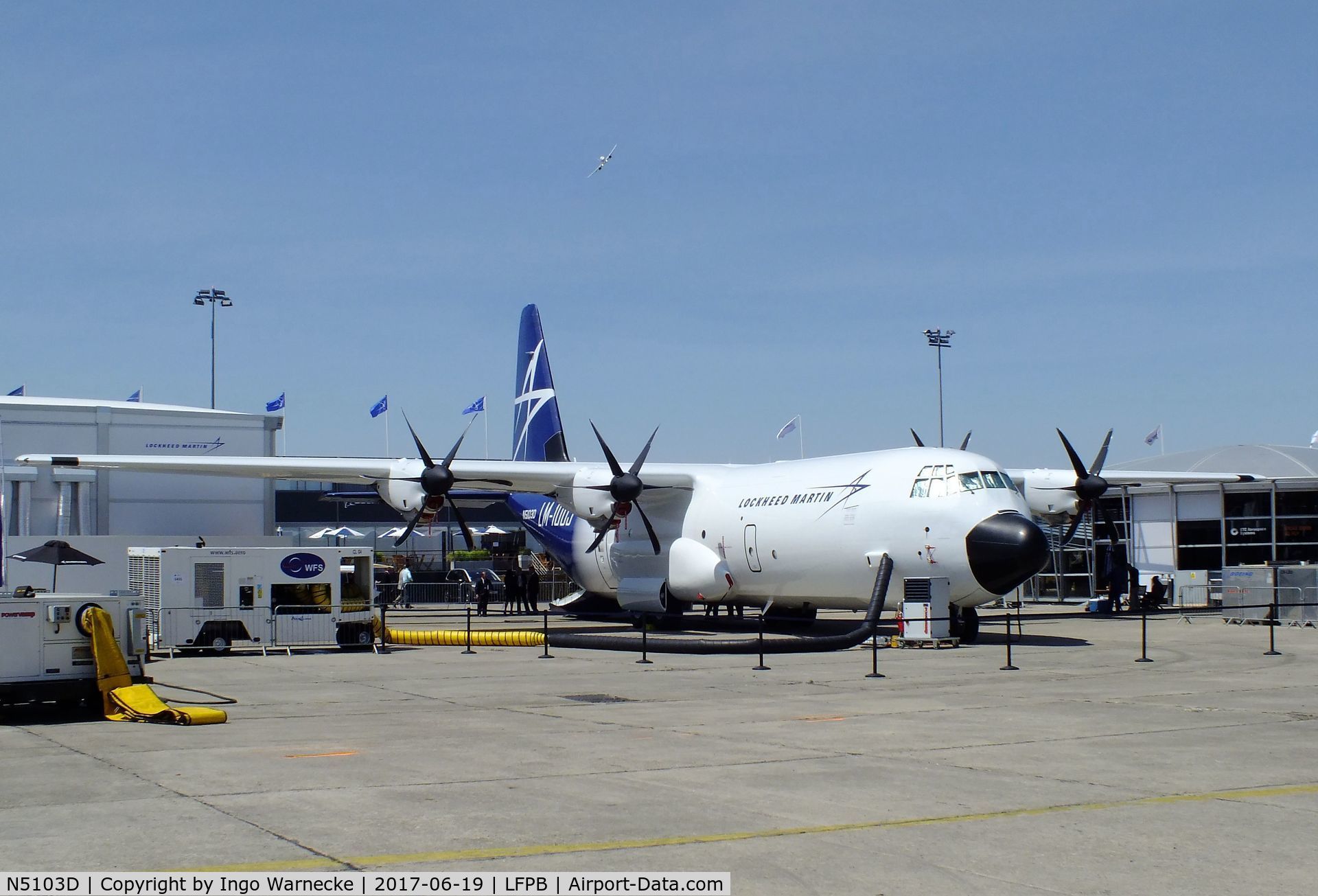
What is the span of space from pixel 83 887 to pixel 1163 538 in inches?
1508

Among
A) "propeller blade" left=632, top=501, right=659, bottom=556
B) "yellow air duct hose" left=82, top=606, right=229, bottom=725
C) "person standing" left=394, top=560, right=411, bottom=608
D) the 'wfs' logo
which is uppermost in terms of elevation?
"propeller blade" left=632, top=501, right=659, bottom=556

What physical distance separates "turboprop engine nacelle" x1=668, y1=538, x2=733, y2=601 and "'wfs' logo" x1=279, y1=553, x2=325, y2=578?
8.25m

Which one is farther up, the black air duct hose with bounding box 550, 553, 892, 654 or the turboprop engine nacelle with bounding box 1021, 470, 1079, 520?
the turboprop engine nacelle with bounding box 1021, 470, 1079, 520

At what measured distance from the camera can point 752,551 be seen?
89.2 ft

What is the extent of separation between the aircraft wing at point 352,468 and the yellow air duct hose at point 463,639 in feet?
16.0

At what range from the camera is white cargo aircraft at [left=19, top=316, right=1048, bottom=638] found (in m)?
22.9

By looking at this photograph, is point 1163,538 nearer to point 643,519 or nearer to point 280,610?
point 643,519

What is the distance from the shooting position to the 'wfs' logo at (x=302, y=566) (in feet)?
81.7

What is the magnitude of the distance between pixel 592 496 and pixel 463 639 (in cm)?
562

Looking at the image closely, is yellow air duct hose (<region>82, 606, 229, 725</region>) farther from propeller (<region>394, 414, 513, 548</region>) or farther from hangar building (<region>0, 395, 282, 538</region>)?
hangar building (<region>0, 395, 282, 538</region>)

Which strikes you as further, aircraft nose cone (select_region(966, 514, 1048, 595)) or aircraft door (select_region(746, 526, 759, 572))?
aircraft door (select_region(746, 526, 759, 572))

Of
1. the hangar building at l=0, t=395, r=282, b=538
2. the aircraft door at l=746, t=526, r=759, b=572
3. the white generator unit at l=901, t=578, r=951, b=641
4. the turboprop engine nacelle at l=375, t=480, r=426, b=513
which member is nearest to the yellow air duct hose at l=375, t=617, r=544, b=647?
the turboprop engine nacelle at l=375, t=480, r=426, b=513

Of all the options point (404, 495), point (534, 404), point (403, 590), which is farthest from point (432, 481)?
point (403, 590)

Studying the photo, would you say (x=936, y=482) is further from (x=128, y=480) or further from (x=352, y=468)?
(x=128, y=480)
